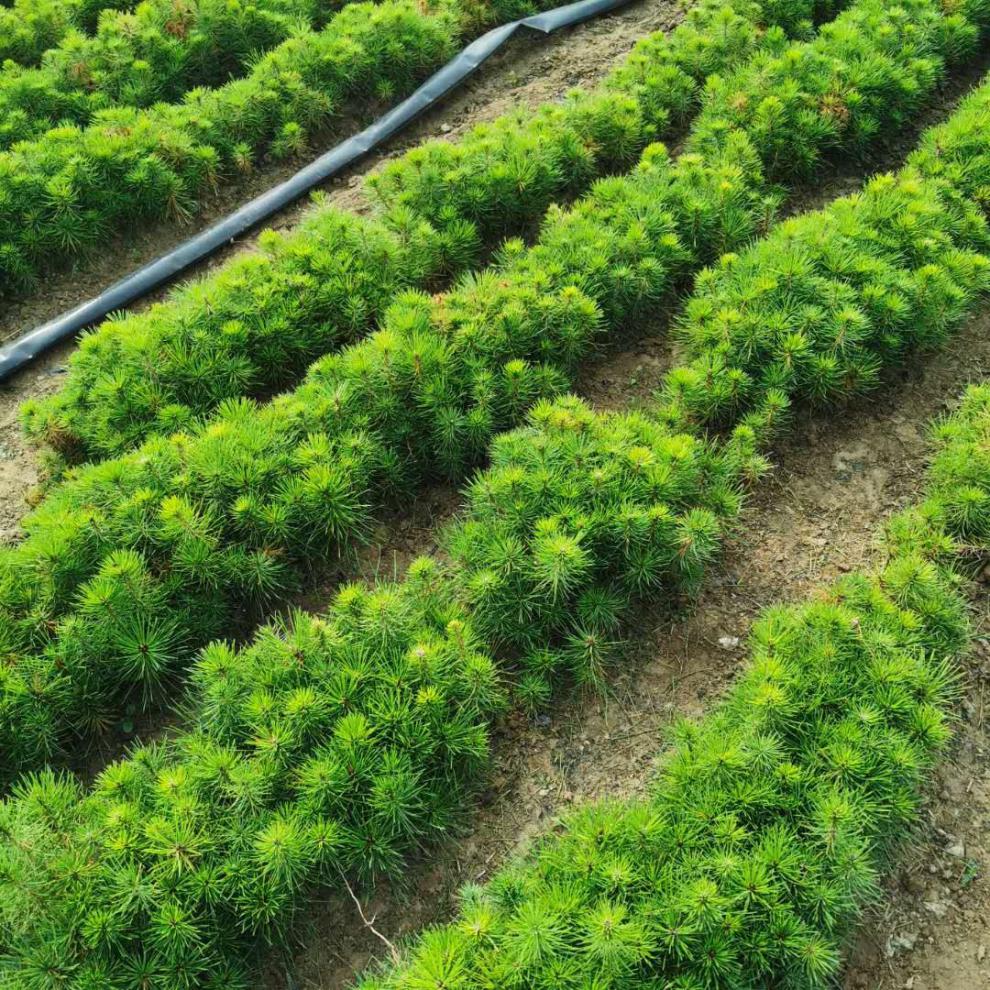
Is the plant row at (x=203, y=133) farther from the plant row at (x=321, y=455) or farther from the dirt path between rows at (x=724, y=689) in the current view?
the dirt path between rows at (x=724, y=689)

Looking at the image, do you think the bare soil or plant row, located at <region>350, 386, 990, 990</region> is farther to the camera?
the bare soil

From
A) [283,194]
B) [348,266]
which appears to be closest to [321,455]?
[348,266]

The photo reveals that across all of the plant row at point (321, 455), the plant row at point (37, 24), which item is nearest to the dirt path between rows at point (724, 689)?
the plant row at point (321, 455)

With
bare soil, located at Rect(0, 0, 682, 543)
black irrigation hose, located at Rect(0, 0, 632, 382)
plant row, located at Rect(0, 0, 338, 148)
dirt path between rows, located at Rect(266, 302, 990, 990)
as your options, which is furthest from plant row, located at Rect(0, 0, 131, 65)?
dirt path between rows, located at Rect(266, 302, 990, 990)

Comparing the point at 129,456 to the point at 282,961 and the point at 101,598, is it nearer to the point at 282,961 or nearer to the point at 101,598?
the point at 101,598

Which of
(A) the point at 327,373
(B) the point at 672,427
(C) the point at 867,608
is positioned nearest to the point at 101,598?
(A) the point at 327,373

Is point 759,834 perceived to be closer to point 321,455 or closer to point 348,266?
point 321,455

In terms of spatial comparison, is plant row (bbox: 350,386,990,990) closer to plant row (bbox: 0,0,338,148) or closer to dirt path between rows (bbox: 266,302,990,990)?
dirt path between rows (bbox: 266,302,990,990)
